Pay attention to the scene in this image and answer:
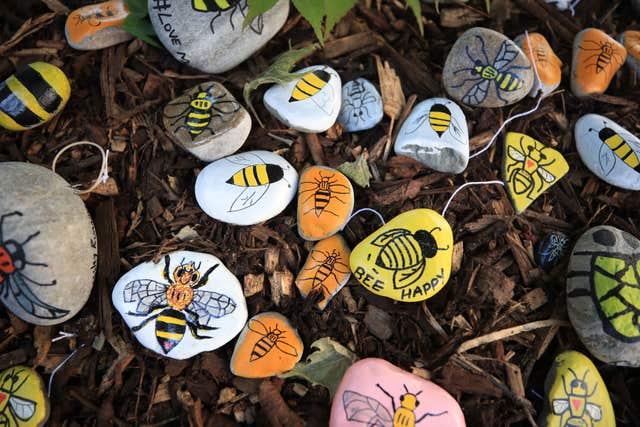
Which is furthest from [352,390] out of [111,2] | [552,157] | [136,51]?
[111,2]

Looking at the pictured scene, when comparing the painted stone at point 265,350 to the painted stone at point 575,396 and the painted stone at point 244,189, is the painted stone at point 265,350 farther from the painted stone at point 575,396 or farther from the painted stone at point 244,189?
the painted stone at point 575,396

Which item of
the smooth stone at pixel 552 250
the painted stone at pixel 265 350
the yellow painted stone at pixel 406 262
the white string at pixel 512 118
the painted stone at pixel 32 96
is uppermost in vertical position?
the painted stone at pixel 32 96

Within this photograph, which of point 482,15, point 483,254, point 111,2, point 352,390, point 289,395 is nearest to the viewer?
point 352,390

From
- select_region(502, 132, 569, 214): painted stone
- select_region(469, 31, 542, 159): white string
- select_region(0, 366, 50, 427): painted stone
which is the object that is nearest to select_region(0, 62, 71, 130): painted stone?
select_region(0, 366, 50, 427): painted stone

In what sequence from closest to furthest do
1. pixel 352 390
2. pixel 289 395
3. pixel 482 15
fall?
pixel 352 390 → pixel 289 395 → pixel 482 15

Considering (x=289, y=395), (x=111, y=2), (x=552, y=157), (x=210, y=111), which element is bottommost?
(x=289, y=395)

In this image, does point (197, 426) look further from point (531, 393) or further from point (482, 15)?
point (482, 15)

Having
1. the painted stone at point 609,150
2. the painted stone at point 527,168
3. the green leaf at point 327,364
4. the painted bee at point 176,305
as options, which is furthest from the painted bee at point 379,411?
the painted stone at point 609,150
